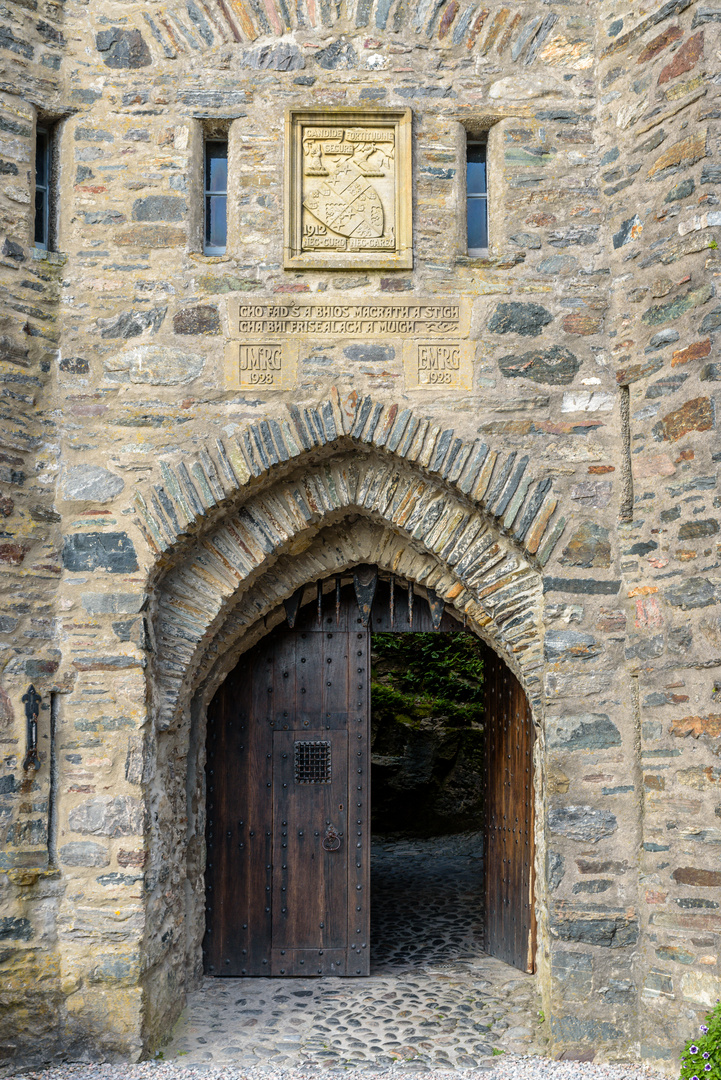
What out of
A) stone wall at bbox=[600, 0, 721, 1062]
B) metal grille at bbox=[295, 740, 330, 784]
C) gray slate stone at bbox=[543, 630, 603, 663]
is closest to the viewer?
stone wall at bbox=[600, 0, 721, 1062]

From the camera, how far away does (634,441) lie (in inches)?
168

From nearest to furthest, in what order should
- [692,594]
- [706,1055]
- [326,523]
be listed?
[706,1055], [692,594], [326,523]

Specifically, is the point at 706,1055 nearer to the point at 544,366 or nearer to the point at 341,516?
the point at 341,516

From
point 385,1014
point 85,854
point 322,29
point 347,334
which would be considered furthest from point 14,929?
point 322,29

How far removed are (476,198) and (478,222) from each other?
12cm

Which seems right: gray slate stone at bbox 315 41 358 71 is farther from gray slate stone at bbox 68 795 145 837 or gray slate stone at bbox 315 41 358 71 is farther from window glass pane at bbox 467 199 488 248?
gray slate stone at bbox 68 795 145 837

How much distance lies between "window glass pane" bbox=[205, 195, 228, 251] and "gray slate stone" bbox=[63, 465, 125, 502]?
129cm

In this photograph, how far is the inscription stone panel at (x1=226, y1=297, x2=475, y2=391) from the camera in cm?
438

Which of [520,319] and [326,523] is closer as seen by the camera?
[520,319]

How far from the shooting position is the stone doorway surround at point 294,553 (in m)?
4.09

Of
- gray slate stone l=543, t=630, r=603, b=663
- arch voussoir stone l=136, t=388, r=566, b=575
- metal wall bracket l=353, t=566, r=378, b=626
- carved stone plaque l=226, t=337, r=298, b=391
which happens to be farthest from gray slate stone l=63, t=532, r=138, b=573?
gray slate stone l=543, t=630, r=603, b=663

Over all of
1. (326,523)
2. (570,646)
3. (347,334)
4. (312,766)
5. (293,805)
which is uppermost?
(347,334)

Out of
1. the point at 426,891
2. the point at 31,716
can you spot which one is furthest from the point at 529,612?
the point at 426,891

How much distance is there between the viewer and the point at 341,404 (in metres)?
4.34
